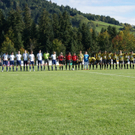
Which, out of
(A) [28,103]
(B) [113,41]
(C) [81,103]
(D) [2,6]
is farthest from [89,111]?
(D) [2,6]

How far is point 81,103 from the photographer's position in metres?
7.44

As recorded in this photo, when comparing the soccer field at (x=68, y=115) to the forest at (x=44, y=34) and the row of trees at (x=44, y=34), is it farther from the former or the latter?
the row of trees at (x=44, y=34)

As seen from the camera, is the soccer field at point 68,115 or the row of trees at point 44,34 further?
the row of trees at point 44,34

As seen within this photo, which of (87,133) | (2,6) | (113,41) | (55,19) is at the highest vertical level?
(2,6)

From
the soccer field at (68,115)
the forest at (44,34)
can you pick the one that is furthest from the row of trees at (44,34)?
the soccer field at (68,115)

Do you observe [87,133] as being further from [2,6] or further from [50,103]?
[2,6]

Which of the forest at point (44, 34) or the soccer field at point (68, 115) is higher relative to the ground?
the forest at point (44, 34)

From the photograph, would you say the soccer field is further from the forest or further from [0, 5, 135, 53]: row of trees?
[0, 5, 135, 53]: row of trees

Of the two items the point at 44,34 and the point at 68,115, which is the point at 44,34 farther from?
the point at 68,115

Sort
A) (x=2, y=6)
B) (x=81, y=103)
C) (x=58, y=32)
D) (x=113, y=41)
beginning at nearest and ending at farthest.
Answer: (x=81, y=103) < (x=58, y=32) < (x=113, y=41) < (x=2, y=6)

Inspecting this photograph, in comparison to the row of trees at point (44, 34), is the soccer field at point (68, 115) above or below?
below

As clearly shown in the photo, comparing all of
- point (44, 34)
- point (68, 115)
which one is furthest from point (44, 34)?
point (68, 115)

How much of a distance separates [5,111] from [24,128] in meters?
1.65

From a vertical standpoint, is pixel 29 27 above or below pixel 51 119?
above
